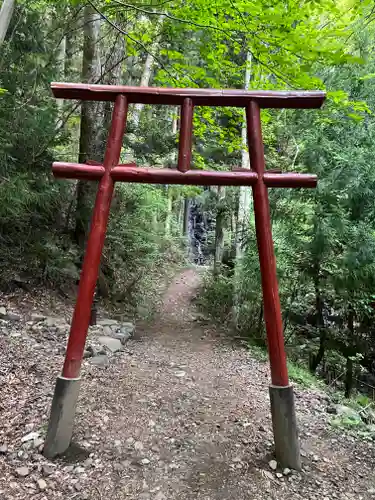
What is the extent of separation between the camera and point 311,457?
3713 millimetres

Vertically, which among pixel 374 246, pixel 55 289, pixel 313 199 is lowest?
pixel 55 289

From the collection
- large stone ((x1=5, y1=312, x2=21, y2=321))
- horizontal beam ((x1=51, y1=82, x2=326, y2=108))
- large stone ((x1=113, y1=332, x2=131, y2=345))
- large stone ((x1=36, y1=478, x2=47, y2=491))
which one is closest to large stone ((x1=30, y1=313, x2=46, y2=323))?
large stone ((x1=5, y1=312, x2=21, y2=321))

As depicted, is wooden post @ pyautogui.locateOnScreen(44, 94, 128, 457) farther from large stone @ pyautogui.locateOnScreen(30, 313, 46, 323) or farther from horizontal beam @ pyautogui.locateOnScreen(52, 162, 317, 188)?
large stone @ pyautogui.locateOnScreen(30, 313, 46, 323)

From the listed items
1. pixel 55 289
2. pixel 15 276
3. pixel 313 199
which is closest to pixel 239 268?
pixel 313 199

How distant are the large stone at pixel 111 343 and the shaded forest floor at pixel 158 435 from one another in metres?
0.13

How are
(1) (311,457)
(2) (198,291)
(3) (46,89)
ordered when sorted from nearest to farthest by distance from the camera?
(1) (311,457) → (3) (46,89) → (2) (198,291)

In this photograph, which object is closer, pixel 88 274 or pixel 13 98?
pixel 88 274

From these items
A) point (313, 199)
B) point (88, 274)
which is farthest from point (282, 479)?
point (313, 199)

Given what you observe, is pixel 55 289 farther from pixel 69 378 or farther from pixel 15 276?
pixel 69 378

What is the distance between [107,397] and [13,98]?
444 centimetres

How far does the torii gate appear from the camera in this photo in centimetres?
337

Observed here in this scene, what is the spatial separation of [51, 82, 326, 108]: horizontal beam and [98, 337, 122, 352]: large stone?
148 inches

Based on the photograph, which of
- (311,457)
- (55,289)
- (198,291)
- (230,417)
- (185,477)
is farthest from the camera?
(198,291)

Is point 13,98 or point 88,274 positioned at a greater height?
point 13,98
